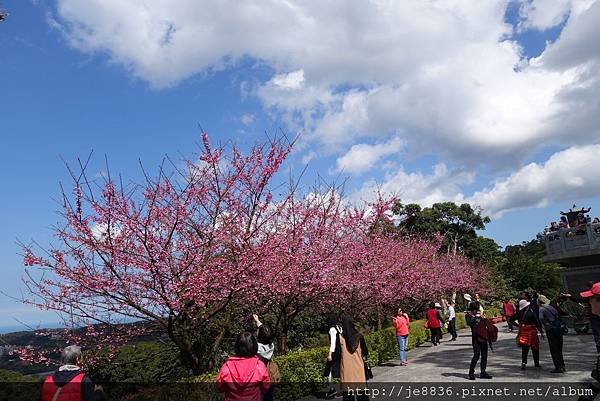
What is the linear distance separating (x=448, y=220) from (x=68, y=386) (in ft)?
143

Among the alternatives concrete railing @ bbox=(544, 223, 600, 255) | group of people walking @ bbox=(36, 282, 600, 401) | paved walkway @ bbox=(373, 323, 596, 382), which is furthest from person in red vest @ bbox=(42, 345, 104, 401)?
concrete railing @ bbox=(544, 223, 600, 255)

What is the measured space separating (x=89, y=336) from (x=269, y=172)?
14.8ft

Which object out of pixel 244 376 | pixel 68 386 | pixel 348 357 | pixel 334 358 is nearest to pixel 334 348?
pixel 334 358

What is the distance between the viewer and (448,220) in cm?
4459

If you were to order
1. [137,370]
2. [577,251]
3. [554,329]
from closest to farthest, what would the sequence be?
[554,329]
[137,370]
[577,251]

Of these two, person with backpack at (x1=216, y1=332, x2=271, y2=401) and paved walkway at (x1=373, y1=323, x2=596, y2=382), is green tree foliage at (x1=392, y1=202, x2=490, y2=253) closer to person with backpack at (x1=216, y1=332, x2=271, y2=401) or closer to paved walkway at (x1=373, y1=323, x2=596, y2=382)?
paved walkway at (x1=373, y1=323, x2=596, y2=382)

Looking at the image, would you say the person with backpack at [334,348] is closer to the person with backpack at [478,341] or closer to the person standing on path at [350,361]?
the person standing on path at [350,361]

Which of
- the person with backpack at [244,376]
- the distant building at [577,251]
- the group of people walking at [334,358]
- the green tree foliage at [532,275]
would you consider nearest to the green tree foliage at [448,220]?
the green tree foliage at [532,275]

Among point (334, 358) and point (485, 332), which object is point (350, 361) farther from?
point (485, 332)

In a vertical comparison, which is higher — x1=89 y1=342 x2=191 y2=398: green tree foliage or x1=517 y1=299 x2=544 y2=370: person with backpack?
x1=517 y1=299 x2=544 y2=370: person with backpack

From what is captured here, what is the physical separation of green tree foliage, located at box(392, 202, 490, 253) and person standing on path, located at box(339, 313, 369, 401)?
37357mm

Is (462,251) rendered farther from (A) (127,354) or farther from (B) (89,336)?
(B) (89,336)

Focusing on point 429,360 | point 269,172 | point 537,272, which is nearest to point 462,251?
point 537,272

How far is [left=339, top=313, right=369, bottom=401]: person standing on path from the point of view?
6.88m
